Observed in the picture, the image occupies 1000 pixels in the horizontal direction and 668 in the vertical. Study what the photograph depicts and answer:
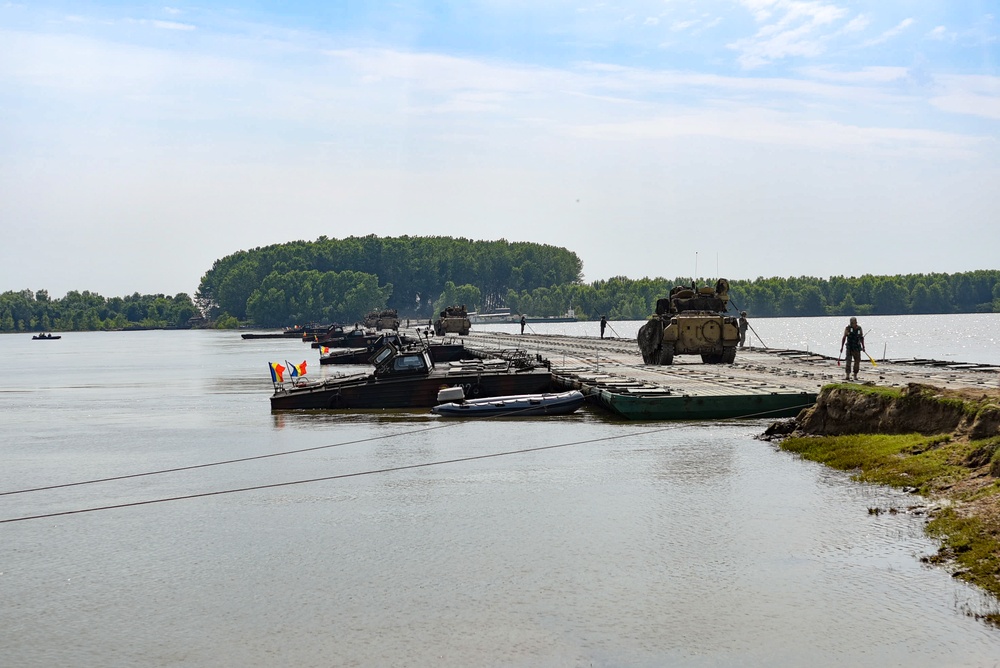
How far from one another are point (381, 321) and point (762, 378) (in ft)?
310

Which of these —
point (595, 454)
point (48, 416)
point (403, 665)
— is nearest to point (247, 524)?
point (403, 665)

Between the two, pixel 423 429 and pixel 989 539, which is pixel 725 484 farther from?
pixel 423 429

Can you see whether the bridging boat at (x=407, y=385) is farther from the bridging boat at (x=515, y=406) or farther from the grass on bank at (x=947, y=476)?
the grass on bank at (x=947, y=476)

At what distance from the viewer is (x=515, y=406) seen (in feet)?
114

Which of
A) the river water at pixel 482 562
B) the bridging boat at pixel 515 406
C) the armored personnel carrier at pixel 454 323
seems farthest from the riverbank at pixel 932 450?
the armored personnel carrier at pixel 454 323

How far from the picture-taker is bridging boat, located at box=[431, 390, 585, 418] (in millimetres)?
34594

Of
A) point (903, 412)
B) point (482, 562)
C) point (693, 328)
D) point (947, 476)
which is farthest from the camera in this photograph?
point (693, 328)

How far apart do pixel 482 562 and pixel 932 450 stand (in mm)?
9207

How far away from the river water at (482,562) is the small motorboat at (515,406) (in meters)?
5.27

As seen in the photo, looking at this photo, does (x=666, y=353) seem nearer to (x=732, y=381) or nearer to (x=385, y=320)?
(x=732, y=381)

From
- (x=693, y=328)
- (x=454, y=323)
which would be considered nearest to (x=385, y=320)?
(x=454, y=323)

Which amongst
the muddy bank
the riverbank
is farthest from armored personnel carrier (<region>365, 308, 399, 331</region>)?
the muddy bank

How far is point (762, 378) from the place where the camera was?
3634 centimetres

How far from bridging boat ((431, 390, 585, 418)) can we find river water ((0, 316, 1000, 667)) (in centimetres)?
526
